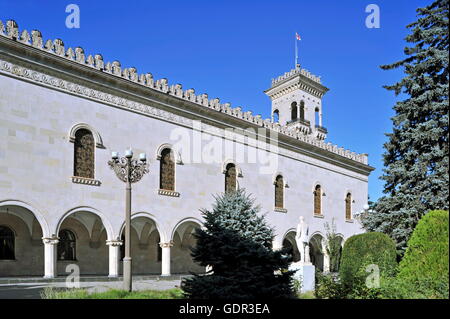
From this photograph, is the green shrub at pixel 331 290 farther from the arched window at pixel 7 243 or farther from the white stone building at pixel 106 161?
the arched window at pixel 7 243

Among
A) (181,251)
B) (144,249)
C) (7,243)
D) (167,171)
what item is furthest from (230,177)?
(7,243)

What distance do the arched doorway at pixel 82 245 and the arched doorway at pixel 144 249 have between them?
1147mm

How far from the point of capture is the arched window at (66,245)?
17.8 m

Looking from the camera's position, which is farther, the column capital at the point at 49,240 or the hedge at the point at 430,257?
the column capital at the point at 49,240

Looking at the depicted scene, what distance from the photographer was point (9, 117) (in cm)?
1426

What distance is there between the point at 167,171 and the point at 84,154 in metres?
4.15

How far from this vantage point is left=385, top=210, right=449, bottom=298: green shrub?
→ 8.02 metres

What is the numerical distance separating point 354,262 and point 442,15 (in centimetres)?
902

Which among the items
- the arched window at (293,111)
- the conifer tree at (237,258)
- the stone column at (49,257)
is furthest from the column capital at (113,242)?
the arched window at (293,111)

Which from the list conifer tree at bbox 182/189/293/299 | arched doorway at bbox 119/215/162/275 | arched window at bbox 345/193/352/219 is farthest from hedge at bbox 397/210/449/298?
arched window at bbox 345/193/352/219

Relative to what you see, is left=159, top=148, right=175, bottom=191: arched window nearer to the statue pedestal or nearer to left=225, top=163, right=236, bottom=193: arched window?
left=225, top=163, right=236, bottom=193: arched window

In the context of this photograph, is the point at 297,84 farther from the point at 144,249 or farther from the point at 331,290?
the point at 331,290

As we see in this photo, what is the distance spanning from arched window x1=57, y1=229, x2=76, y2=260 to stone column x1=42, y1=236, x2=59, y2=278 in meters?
3.15
